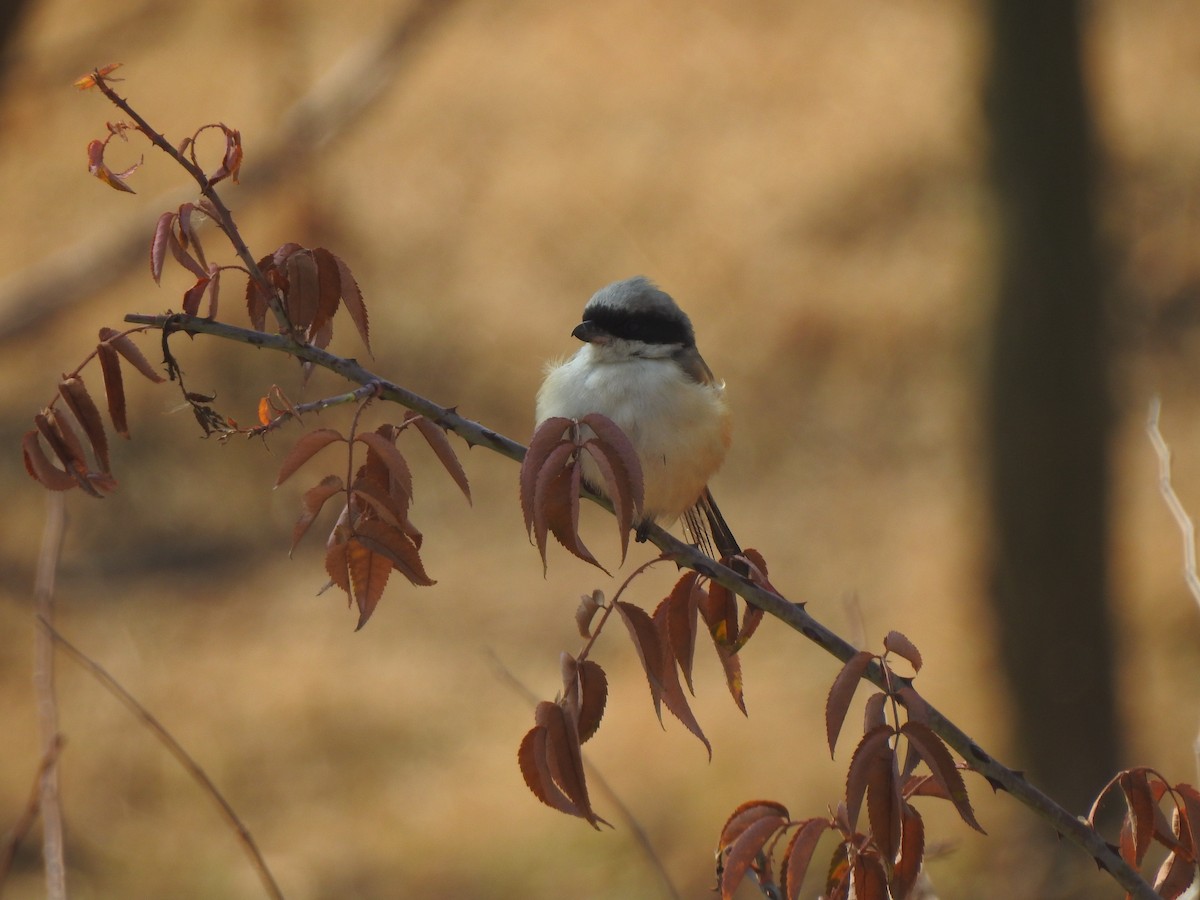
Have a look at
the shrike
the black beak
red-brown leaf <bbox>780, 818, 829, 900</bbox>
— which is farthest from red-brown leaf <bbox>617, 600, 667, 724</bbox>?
the black beak

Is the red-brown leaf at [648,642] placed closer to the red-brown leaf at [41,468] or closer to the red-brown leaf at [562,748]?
the red-brown leaf at [562,748]

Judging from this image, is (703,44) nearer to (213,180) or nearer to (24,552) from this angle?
(24,552)

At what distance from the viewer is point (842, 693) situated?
5.02ft

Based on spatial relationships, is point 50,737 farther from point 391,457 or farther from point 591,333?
point 591,333

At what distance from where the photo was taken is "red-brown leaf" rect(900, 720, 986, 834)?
4.98ft

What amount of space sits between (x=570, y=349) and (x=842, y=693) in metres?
6.34

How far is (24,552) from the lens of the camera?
708 cm

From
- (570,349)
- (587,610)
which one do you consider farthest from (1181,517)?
(570,349)

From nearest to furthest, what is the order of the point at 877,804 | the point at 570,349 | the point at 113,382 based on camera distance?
the point at 877,804, the point at 113,382, the point at 570,349

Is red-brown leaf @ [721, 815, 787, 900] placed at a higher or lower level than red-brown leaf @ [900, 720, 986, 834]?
lower

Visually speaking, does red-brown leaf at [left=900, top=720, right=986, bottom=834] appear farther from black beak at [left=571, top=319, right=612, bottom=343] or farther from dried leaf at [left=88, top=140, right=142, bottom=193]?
black beak at [left=571, top=319, right=612, bottom=343]

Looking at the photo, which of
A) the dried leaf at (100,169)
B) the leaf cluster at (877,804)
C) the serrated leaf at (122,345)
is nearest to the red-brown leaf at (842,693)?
the leaf cluster at (877,804)

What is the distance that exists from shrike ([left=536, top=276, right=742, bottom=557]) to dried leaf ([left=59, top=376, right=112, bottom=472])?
3.72 ft

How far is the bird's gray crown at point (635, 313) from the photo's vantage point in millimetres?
2994
